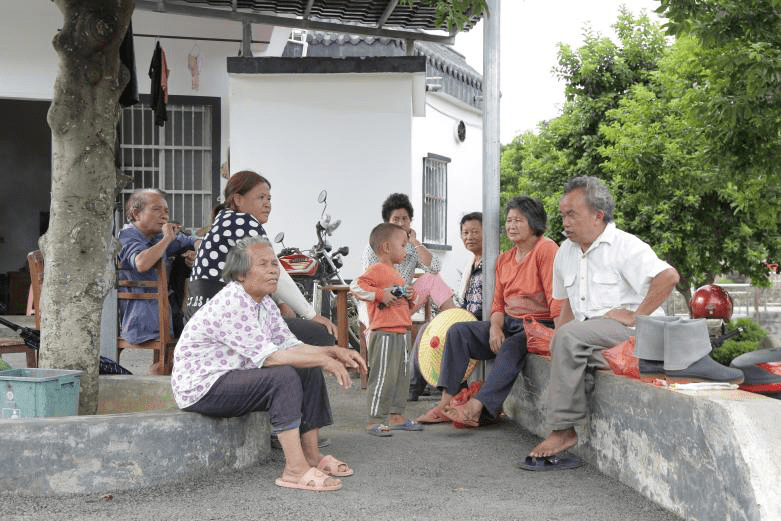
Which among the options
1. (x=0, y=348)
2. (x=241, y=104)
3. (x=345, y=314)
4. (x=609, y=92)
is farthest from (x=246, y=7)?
(x=609, y=92)

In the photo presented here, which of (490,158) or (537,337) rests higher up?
(490,158)

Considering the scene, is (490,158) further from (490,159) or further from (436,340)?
(436,340)

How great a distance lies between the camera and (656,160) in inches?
861

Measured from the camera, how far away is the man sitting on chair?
6.95m

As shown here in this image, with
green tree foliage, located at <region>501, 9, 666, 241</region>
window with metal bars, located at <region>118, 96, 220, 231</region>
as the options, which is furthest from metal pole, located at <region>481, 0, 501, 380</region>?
green tree foliage, located at <region>501, 9, 666, 241</region>

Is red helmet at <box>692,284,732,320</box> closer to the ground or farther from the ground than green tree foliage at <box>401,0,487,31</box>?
closer to the ground

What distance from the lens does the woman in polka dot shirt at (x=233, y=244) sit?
18.7 ft

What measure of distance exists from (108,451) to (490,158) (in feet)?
12.0

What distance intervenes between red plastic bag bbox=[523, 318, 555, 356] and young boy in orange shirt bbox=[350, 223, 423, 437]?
31.2 inches

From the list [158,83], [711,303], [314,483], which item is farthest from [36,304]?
[711,303]

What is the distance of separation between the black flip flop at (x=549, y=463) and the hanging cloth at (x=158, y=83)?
28.3ft

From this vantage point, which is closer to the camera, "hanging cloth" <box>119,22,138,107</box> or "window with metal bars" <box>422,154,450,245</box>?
"hanging cloth" <box>119,22,138,107</box>

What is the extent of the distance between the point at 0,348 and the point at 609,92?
24081 millimetres

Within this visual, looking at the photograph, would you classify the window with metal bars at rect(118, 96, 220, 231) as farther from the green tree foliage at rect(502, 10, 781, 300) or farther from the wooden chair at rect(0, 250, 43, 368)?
the wooden chair at rect(0, 250, 43, 368)
